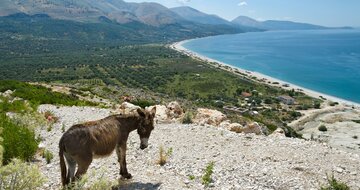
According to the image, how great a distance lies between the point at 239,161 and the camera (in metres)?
11.2

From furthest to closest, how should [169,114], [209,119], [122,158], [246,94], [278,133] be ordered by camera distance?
[246,94] → [169,114] → [209,119] → [278,133] → [122,158]

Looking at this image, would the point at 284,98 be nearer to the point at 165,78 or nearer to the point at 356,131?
the point at 356,131

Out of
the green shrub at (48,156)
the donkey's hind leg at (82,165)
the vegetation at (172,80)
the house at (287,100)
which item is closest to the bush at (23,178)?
the donkey's hind leg at (82,165)

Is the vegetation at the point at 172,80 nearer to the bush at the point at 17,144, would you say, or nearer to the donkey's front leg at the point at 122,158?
the bush at the point at 17,144

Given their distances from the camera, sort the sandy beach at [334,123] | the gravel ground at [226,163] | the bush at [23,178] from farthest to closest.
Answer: the sandy beach at [334,123]
the gravel ground at [226,163]
the bush at [23,178]

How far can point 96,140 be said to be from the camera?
25.9ft

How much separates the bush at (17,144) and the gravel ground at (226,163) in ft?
1.69

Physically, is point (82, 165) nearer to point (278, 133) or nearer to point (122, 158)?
point (122, 158)

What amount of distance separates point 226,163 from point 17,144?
20.5ft

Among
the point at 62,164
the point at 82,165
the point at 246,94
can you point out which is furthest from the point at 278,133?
the point at 246,94

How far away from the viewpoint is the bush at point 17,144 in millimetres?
10281

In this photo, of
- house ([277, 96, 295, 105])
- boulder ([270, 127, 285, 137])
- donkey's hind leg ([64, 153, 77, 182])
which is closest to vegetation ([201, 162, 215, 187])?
donkey's hind leg ([64, 153, 77, 182])

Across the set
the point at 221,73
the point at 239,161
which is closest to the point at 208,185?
the point at 239,161

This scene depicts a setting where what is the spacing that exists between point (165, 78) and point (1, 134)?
118 m
